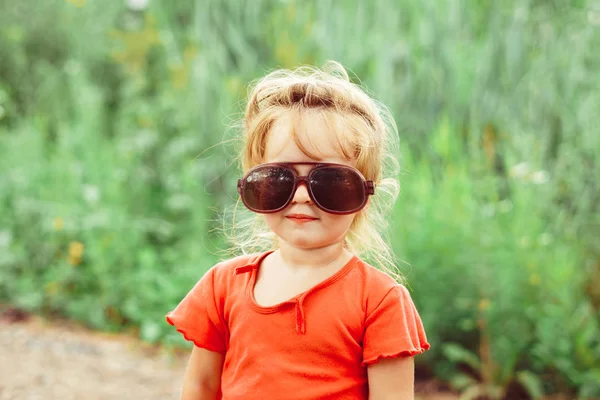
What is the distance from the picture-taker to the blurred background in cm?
340

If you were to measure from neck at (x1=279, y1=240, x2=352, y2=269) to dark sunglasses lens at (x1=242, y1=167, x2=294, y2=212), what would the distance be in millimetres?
A: 135

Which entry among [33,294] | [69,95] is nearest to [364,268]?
[33,294]

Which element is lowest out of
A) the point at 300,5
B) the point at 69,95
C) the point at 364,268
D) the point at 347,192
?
the point at 364,268

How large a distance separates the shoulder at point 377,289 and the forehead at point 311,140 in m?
0.27

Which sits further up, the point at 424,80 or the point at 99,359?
the point at 424,80

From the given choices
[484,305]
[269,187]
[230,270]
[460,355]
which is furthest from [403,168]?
[269,187]

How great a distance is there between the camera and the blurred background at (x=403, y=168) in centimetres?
340

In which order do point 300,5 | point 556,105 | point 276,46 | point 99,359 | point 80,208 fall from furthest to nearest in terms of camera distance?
point 300,5, point 276,46, point 80,208, point 556,105, point 99,359

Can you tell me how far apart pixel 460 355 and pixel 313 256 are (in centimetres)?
178

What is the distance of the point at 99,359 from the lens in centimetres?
386

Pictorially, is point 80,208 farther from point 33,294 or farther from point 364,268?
point 364,268

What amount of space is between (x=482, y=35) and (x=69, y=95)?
3321 mm

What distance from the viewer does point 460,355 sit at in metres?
3.33

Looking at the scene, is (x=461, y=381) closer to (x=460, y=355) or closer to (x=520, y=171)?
(x=460, y=355)
